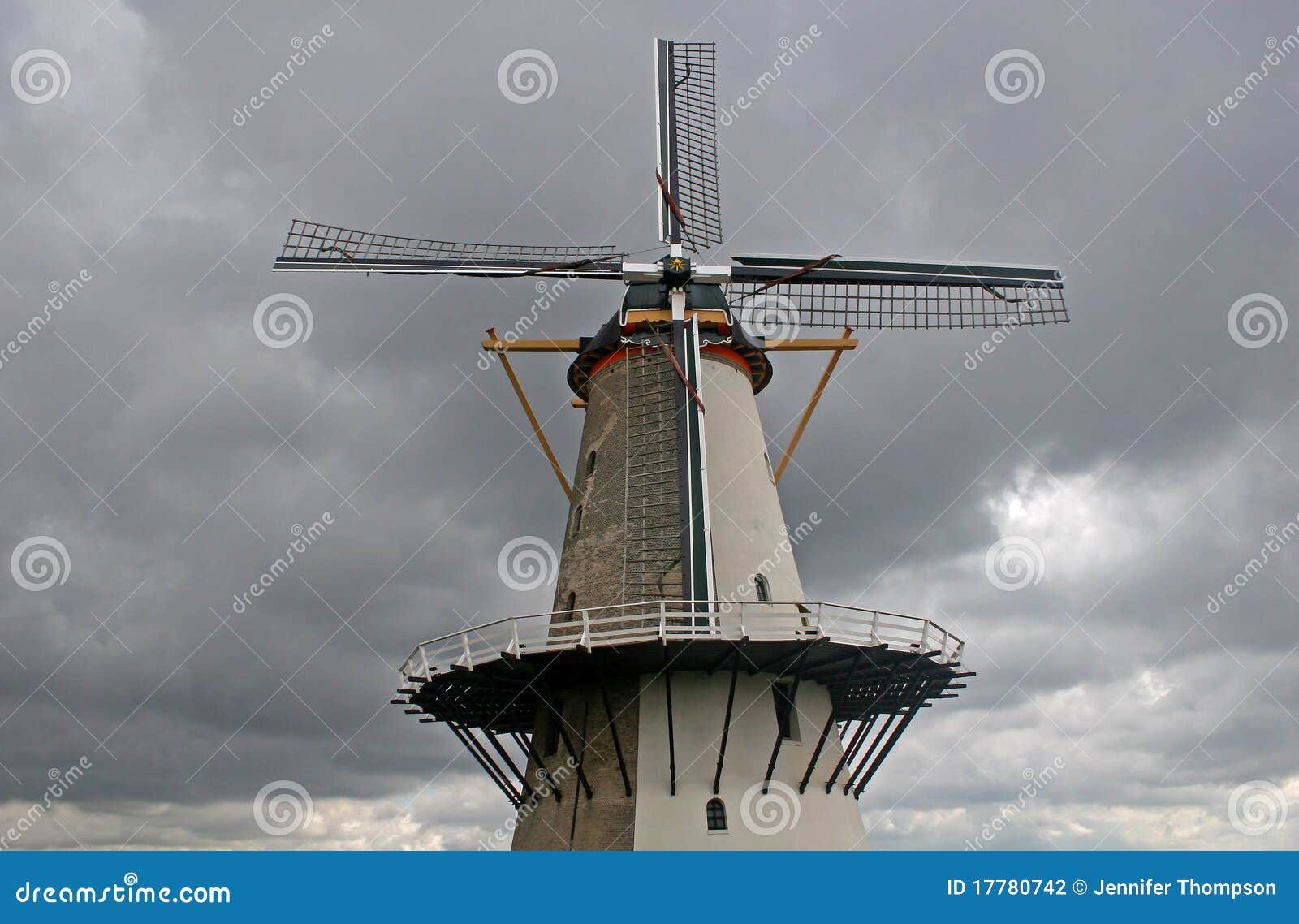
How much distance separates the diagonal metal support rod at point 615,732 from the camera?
55.5ft

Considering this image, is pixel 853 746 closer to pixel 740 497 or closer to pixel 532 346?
pixel 740 497

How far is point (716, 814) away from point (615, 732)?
2.29m

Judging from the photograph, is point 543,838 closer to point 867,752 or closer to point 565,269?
point 867,752

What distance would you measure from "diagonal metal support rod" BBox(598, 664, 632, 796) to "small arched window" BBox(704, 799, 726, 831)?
4.68ft

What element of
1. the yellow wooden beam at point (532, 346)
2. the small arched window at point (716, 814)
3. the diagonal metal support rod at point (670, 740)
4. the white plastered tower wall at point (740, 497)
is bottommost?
the small arched window at point (716, 814)

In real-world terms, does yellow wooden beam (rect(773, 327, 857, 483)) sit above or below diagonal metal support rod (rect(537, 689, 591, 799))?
above

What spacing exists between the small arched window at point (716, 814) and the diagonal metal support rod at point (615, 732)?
143 centimetres

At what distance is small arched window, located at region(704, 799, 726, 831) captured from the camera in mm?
16719

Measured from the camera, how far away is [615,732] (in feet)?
55.5

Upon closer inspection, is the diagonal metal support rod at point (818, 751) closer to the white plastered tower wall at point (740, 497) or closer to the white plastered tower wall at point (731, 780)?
the white plastered tower wall at point (731, 780)

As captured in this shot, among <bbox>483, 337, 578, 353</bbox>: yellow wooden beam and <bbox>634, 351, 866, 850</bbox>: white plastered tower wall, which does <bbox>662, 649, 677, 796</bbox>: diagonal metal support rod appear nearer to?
<bbox>634, 351, 866, 850</bbox>: white plastered tower wall

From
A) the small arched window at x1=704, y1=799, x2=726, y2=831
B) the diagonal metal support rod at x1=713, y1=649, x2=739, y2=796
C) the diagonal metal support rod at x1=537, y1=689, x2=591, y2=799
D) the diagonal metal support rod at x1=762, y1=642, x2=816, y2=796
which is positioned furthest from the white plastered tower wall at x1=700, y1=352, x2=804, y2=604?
the diagonal metal support rod at x1=537, y1=689, x2=591, y2=799

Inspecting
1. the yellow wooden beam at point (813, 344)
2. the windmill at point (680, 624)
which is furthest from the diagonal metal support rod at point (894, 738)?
the yellow wooden beam at point (813, 344)

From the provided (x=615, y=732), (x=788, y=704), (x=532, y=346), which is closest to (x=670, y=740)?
(x=615, y=732)
